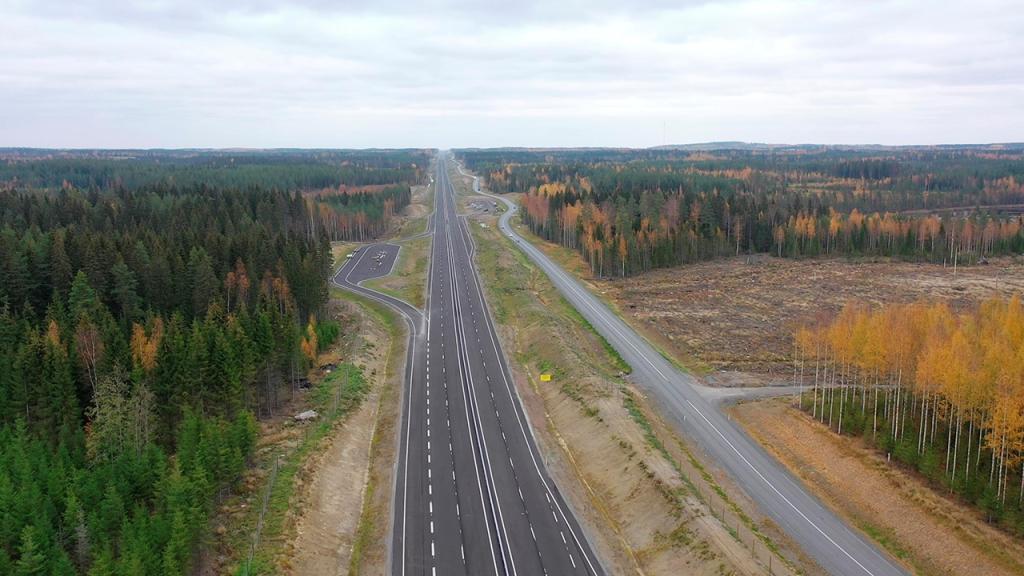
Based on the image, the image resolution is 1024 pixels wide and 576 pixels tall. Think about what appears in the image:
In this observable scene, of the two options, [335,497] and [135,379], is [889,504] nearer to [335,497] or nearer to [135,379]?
[335,497]

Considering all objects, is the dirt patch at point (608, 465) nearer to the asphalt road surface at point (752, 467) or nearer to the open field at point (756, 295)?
the asphalt road surface at point (752, 467)

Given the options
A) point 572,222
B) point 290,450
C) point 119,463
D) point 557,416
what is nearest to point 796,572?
point 557,416

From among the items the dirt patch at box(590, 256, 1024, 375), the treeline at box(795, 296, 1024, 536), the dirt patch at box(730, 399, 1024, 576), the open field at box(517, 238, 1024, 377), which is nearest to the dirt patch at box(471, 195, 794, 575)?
the dirt patch at box(730, 399, 1024, 576)

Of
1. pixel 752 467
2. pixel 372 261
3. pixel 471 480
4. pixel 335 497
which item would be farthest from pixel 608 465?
pixel 372 261

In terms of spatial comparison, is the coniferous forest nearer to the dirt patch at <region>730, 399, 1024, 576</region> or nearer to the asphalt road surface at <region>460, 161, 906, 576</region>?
the asphalt road surface at <region>460, 161, 906, 576</region>

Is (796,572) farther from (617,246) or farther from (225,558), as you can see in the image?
(617,246)

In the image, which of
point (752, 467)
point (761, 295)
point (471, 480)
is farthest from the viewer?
point (761, 295)
